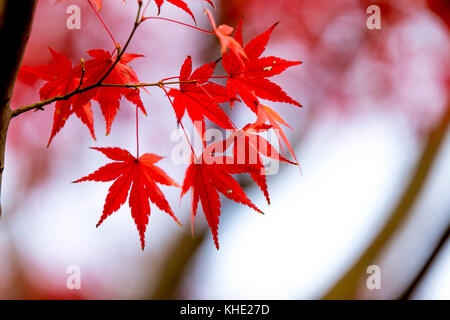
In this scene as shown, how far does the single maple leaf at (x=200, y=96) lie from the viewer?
0.58 metres

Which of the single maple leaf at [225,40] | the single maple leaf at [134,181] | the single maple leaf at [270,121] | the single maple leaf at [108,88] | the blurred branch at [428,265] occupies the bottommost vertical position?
the blurred branch at [428,265]

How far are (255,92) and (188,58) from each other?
119 millimetres

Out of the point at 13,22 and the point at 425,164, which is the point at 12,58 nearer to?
the point at 13,22

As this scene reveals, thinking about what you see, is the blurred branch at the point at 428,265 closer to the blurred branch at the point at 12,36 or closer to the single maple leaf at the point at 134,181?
the single maple leaf at the point at 134,181

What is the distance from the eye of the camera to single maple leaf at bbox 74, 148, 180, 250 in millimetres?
626

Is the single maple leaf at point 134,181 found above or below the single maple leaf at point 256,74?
below

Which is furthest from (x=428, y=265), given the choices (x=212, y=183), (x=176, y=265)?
(x=212, y=183)

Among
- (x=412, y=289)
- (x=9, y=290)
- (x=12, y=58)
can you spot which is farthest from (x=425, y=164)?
(x=9, y=290)

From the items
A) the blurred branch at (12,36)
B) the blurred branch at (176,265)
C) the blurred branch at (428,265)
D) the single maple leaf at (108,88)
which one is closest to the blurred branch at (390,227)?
the blurred branch at (428,265)

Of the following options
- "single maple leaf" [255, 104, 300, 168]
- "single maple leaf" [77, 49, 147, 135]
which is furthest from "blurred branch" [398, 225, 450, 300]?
"single maple leaf" [77, 49, 147, 135]

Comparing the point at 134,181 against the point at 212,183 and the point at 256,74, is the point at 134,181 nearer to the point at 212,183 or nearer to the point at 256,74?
the point at 212,183

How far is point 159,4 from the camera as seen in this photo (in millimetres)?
539

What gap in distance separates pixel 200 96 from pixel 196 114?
0.10 feet

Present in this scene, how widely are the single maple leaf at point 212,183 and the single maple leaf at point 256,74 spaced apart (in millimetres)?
109
